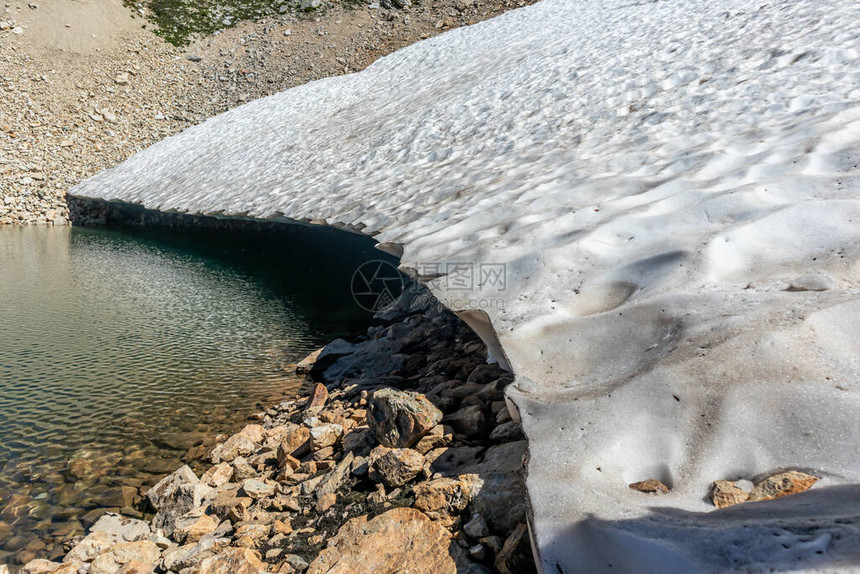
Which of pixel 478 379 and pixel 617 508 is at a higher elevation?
pixel 617 508

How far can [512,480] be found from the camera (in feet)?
6.96

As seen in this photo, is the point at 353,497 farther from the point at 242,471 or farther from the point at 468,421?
the point at 242,471

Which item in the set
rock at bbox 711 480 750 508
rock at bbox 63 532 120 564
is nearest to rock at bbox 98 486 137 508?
rock at bbox 63 532 120 564

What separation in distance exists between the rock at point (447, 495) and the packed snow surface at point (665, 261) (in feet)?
1.36

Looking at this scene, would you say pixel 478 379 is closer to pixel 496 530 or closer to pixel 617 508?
pixel 496 530

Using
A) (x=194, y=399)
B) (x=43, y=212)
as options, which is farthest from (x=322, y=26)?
(x=194, y=399)

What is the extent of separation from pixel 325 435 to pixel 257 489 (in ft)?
1.58

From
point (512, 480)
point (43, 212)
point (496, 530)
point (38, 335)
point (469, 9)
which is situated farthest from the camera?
point (469, 9)

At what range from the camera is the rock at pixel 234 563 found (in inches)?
82.0

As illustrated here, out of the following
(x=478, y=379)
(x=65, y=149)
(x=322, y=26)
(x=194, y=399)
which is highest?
(x=322, y=26)

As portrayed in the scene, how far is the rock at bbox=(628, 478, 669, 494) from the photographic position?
1.60 metres

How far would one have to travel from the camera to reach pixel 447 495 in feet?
7.08

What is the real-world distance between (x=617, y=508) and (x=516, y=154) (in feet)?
16.1

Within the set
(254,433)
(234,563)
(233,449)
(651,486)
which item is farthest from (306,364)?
(651,486)
